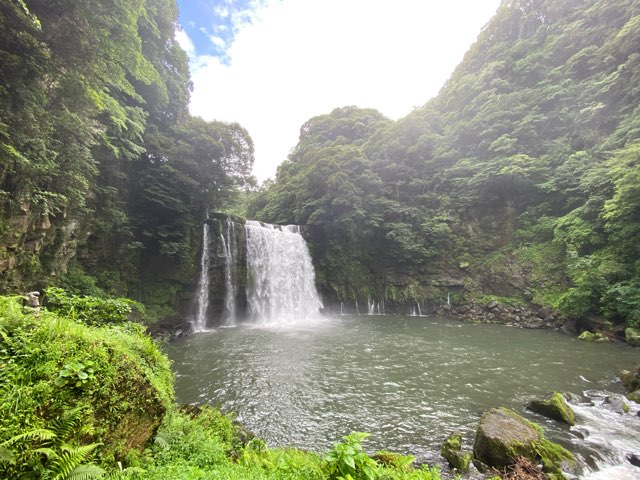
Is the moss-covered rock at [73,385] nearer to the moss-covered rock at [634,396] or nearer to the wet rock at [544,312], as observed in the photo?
the moss-covered rock at [634,396]

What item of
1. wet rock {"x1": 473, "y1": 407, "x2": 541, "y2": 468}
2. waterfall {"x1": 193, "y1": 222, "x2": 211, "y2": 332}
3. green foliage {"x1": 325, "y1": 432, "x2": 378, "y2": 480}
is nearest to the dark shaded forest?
waterfall {"x1": 193, "y1": 222, "x2": 211, "y2": 332}

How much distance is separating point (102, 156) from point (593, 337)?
2677 cm

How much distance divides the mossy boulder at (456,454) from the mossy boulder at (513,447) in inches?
12.1

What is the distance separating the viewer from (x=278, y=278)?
23250 millimetres

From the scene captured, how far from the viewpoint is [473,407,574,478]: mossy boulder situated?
5242 mm

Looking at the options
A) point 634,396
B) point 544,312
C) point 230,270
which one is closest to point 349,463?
point 634,396

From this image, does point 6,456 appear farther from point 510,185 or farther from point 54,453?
point 510,185

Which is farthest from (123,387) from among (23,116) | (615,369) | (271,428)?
(615,369)

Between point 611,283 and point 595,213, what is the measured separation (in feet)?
16.4

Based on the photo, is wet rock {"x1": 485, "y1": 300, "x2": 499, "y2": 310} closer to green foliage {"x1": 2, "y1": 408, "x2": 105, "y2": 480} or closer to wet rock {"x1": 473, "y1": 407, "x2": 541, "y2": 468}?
wet rock {"x1": 473, "y1": 407, "x2": 541, "y2": 468}

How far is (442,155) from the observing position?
89.4ft

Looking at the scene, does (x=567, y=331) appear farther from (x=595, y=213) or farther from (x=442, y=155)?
(x=442, y=155)

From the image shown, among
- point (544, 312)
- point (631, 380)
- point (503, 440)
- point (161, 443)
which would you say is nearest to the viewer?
point (161, 443)

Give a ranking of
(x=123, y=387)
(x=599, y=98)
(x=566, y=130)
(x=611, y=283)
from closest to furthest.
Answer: (x=123, y=387) → (x=611, y=283) → (x=599, y=98) → (x=566, y=130)
